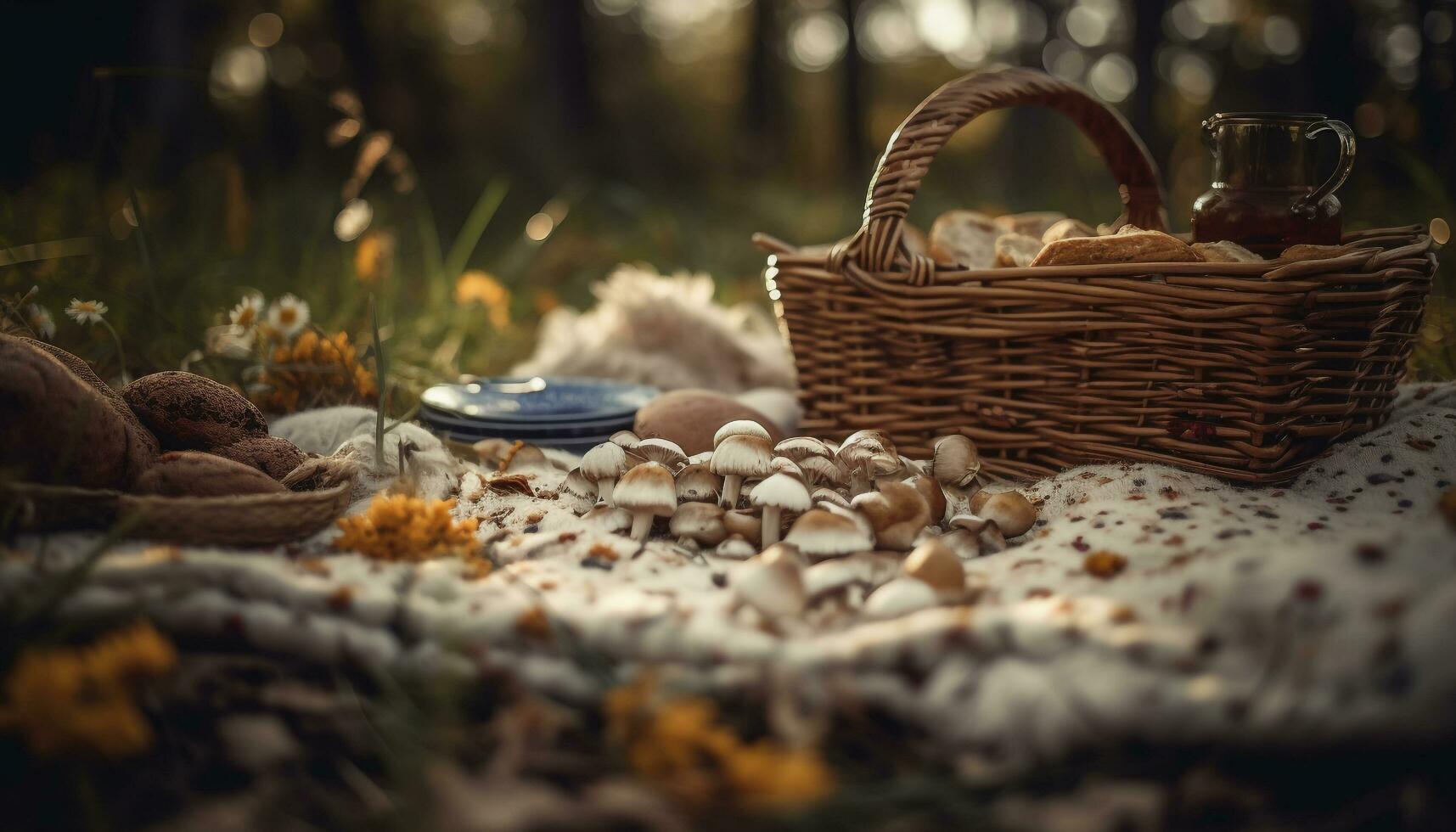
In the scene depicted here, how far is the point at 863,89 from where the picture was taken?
11.1 metres

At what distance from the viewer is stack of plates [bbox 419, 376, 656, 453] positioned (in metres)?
2.30

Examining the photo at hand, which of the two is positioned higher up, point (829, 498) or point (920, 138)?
point (920, 138)

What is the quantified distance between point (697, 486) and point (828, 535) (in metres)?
0.36

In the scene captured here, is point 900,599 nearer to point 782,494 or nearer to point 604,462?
point 782,494

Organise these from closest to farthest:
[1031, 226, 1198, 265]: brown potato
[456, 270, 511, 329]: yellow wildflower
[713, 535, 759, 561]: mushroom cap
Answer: [713, 535, 759, 561]: mushroom cap, [1031, 226, 1198, 265]: brown potato, [456, 270, 511, 329]: yellow wildflower

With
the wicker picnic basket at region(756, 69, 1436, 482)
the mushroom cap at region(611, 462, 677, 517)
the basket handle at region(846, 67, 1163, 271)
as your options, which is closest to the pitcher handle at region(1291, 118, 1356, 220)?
the wicker picnic basket at region(756, 69, 1436, 482)

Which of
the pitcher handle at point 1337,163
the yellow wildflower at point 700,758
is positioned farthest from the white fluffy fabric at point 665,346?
the yellow wildflower at point 700,758

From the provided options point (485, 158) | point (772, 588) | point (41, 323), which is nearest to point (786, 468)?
point (772, 588)

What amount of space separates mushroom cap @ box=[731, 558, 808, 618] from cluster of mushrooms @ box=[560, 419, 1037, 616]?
13 mm

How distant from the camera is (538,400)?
2.44m

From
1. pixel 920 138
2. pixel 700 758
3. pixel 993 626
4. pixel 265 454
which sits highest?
pixel 920 138

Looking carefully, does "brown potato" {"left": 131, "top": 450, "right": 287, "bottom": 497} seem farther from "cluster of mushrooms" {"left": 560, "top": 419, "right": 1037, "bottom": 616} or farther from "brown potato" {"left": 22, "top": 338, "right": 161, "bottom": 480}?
"cluster of mushrooms" {"left": 560, "top": 419, "right": 1037, "bottom": 616}

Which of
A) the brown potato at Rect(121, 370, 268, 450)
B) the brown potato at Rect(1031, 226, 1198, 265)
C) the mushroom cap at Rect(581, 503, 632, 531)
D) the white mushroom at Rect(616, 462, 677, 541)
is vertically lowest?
the mushroom cap at Rect(581, 503, 632, 531)

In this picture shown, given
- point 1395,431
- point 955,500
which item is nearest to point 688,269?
point 955,500
